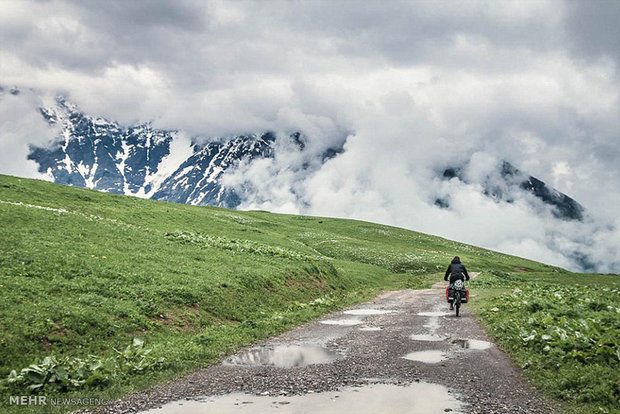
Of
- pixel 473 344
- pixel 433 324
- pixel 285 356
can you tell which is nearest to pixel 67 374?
pixel 285 356

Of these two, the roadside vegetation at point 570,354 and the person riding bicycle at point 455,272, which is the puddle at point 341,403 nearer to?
the roadside vegetation at point 570,354

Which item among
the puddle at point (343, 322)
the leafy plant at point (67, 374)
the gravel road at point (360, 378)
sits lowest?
the leafy plant at point (67, 374)

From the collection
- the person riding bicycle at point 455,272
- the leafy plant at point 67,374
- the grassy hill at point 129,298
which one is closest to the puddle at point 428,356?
the grassy hill at point 129,298

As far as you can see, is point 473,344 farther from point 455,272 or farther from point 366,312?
point 366,312

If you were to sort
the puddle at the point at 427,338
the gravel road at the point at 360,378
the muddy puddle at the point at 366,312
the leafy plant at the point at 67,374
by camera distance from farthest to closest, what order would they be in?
the muddy puddle at the point at 366,312 → the puddle at the point at 427,338 → the leafy plant at the point at 67,374 → the gravel road at the point at 360,378

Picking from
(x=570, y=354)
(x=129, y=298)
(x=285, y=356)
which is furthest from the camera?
(x=129, y=298)

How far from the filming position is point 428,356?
15406 millimetres

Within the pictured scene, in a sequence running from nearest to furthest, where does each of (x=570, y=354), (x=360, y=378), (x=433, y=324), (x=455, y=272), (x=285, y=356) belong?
(x=360, y=378)
(x=570, y=354)
(x=285, y=356)
(x=433, y=324)
(x=455, y=272)

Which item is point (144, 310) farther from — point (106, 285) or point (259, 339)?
point (259, 339)

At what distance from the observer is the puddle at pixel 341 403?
34.1ft

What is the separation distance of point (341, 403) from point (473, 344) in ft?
28.7

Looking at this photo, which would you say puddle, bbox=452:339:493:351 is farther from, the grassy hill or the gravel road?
the grassy hill

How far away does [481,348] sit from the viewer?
55.1ft

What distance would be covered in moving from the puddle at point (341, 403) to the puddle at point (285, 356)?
3.28 m
